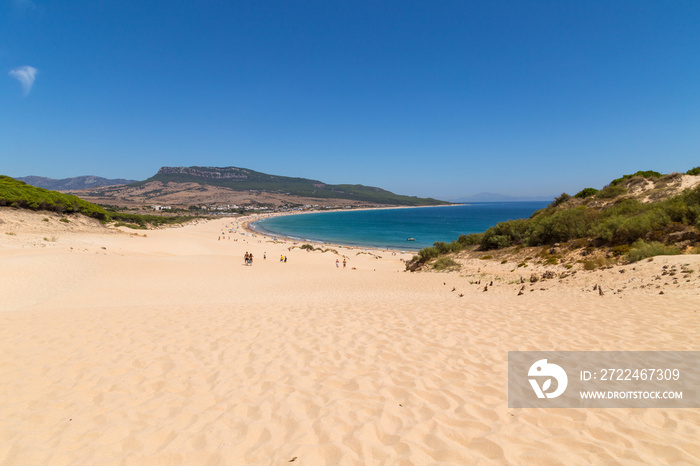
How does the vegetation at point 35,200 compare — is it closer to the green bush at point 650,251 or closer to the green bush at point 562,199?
the green bush at point 650,251

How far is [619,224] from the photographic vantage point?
14.3m

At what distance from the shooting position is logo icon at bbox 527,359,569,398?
3.98 meters

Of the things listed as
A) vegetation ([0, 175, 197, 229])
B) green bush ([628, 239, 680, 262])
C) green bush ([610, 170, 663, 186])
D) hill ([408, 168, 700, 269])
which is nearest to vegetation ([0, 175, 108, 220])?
vegetation ([0, 175, 197, 229])

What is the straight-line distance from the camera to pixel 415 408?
3.64 meters

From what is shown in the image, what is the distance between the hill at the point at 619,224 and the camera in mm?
12805

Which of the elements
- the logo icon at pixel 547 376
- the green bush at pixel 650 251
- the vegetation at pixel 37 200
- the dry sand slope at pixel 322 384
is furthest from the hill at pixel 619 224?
the vegetation at pixel 37 200

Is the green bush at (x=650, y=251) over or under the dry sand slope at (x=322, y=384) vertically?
over

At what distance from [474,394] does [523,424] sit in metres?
0.69

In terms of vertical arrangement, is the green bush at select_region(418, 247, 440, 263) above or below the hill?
below

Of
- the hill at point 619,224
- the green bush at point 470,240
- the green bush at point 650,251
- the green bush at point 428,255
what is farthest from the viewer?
the green bush at point 470,240

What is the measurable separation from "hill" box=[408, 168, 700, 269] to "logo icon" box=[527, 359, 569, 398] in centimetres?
1054

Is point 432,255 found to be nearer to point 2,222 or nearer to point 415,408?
point 415,408

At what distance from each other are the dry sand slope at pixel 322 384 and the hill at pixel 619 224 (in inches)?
186

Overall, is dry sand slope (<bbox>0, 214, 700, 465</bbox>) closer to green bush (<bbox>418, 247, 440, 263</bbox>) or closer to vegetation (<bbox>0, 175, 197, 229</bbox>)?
green bush (<bbox>418, 247, 440, 263</bbox>)
